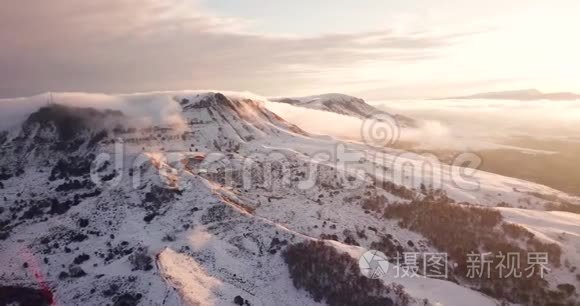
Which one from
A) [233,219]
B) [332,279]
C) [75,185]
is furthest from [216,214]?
[75,185]

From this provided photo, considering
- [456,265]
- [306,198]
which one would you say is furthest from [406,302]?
[306,198]

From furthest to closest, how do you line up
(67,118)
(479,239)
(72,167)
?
(67,118)
(72,167)
(479,239)

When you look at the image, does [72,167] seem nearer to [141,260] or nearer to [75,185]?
[75,185]

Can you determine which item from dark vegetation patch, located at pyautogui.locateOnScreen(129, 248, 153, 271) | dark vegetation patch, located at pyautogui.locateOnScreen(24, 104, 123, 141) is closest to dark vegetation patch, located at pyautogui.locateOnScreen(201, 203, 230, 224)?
dark vegetation patch, located at pyautogui.locateOnScreen(129, 248, 153, 271)

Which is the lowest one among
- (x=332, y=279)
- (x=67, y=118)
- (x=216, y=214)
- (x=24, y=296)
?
(x=24, y=296)

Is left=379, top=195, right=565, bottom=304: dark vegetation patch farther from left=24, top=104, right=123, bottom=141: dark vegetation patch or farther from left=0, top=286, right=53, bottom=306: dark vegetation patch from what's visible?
left=24, top=104, right=123, bottom=141: dark vegetation patch

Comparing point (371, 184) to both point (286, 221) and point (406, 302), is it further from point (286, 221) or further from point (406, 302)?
point (406, 302)
